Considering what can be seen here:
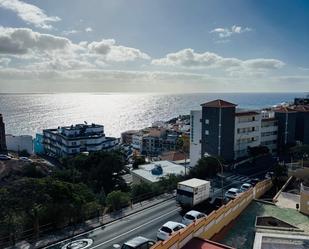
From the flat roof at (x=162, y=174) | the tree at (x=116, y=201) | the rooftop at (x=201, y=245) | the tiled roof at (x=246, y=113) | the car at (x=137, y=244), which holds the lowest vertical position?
the flat roof at (x=162, y=174)

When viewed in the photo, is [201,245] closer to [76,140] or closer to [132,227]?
[132,227]

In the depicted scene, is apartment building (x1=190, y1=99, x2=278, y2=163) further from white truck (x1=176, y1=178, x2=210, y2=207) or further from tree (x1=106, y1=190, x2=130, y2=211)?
tree (x1=106, y1=190, x2=130, y2=211)

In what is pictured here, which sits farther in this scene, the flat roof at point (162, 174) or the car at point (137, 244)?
the flat roof at point (162, 174)

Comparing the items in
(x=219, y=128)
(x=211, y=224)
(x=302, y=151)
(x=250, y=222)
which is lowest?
(x=250, y=222)

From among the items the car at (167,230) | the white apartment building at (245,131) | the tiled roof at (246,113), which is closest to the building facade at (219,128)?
the white apartment building at (245,131)

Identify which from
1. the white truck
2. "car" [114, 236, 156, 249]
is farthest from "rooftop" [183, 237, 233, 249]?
the white truck

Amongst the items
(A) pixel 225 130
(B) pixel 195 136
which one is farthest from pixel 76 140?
(A) pixel 225 130

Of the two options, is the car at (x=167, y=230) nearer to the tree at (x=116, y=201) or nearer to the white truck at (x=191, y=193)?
the white truck at (x=191, y=193)
